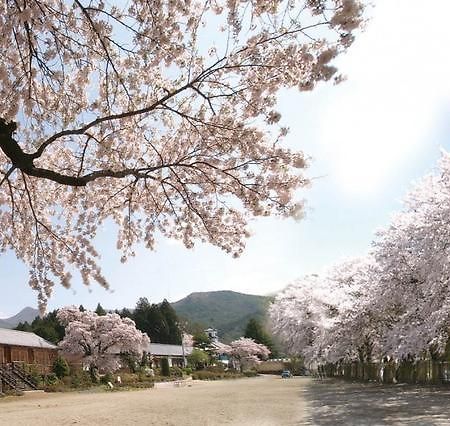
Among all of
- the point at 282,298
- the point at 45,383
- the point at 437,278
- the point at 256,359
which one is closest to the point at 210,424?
the point at 437,278

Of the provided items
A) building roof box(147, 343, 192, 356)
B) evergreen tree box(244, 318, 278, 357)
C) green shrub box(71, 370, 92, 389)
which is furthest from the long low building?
green shrub box(71, 370, 92, 389)

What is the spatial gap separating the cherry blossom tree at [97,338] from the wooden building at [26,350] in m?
1.86

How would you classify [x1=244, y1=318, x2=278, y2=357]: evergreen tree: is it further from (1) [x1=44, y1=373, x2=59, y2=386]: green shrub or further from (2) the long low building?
(1) [x1=44, y1=373, x2=59, y2=386]: green shrub

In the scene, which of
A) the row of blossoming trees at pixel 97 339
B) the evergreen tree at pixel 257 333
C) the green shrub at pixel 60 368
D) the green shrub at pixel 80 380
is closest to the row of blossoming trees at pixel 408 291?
the green shrub at pixel 80 380

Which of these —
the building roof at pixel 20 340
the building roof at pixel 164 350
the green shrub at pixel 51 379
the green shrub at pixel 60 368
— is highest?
Answer: the building roof at pixel 20 340

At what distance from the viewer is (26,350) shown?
37250 millimetres

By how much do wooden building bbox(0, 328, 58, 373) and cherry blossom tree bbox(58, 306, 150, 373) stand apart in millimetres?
1862

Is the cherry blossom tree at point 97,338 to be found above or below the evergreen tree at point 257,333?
above

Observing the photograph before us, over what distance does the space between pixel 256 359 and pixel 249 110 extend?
241 feet

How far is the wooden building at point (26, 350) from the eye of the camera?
113 ft

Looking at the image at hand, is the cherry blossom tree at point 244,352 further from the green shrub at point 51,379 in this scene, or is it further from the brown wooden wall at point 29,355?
the green shrub at point 51,379

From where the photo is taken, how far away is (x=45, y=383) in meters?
33.7

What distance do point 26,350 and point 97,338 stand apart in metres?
7.94

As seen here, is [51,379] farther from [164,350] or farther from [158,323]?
[158,323]
